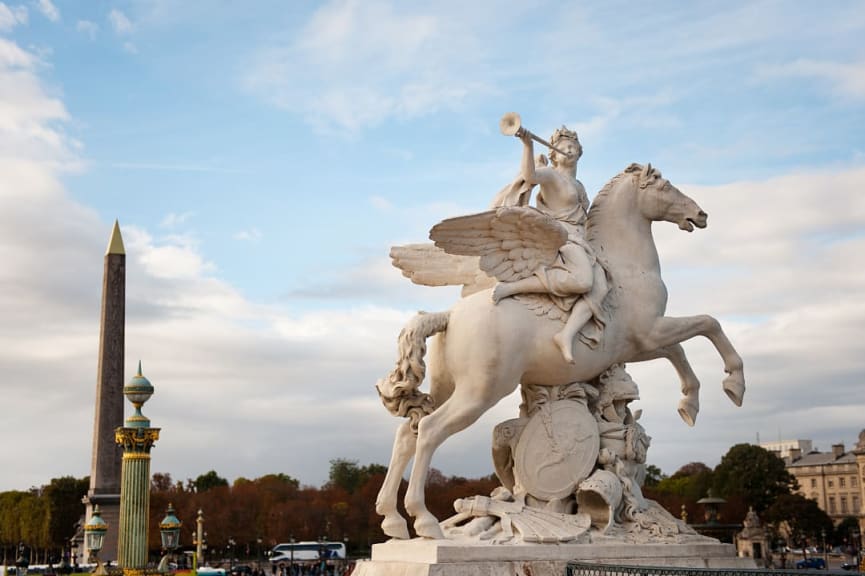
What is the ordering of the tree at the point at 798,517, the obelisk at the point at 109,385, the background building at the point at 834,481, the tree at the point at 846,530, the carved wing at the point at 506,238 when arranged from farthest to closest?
the background building at the point at 834,481 < the tree at the point at 846,530 < the tree at the point at 798,517 < the obelisk at the point at 109,385 < the carved wing at the point at 506,238

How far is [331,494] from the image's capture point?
190 feet

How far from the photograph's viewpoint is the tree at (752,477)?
2371 inches

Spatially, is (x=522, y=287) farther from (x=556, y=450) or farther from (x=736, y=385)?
(x=736, y=385)

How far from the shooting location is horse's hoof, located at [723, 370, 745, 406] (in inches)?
332

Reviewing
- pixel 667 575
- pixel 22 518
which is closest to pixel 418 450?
pixel 667 575

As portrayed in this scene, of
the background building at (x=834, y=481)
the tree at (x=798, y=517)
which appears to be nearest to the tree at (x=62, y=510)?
the tree at (x=798, y=517)

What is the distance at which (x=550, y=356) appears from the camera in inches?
317

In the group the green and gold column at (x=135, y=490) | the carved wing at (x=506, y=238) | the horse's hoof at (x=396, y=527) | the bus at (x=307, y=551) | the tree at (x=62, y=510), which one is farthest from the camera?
the tree at (x=62, y=510)

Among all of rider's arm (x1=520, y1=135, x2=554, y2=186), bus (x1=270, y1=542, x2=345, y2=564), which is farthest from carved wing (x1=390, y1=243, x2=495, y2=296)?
bus (x1=270, y1=542, x2=345, y2=564)

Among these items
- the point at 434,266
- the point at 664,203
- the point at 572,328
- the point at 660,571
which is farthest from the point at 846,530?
the point at 660,571

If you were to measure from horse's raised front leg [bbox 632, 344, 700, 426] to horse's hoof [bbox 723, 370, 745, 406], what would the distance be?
1.30ft

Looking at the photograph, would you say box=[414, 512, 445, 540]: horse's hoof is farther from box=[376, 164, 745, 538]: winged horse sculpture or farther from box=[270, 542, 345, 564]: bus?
box=[270, 542, 345, 564]: bus

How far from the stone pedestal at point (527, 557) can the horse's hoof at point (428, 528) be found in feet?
0.26

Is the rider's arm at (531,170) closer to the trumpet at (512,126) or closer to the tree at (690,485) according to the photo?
the trumpet at (512,126)
